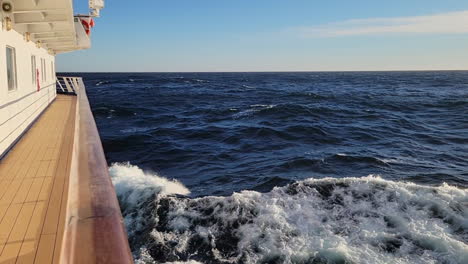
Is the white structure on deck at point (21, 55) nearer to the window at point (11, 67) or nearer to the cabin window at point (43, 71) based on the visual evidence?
the window at point (11, 67)

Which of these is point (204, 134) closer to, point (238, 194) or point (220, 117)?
point (220, 117)

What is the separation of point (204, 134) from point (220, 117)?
681 centimetres

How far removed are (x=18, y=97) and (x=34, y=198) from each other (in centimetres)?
474

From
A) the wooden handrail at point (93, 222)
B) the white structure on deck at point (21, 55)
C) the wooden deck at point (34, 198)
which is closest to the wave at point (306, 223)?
the wooden deck at point (34, 198)

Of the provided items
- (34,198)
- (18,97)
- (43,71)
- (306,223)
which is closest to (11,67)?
(18,97)

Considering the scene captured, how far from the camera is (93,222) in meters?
1.73

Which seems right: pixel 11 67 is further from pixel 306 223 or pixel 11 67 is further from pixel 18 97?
pixel 306 223

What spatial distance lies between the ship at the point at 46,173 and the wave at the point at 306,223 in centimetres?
273

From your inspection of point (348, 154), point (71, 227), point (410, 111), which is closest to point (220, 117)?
point (348, 154)

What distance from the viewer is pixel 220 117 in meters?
26.2

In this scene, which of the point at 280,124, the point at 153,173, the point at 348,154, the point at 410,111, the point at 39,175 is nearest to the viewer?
the point at 39,175

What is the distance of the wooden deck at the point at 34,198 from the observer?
10.3 ft

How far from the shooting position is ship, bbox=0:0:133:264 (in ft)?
5.46

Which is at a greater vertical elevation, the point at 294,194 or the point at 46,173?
the point at 46,173
